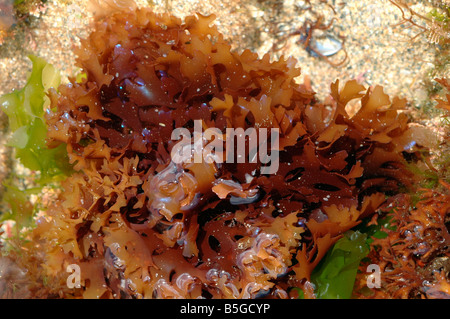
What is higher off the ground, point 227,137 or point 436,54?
point 436,54

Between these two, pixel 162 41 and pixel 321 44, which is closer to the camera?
pixel 162 41
